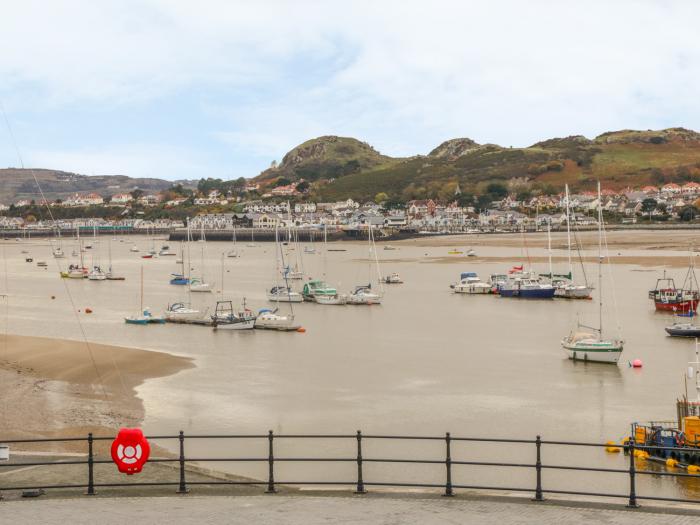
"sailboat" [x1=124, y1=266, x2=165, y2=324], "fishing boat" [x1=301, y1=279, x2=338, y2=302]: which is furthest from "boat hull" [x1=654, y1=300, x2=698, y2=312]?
"sailboat" [x1=124, y1=266, x2=165, y2=324]

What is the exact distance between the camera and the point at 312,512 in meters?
11.9

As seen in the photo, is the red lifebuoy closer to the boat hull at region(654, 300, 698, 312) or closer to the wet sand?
the wet sand

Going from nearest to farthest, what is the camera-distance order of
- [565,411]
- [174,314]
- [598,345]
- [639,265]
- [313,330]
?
1. [565,411]
2. [598,345]
3. [313,330]
4. [174,314]
5. [639,265]

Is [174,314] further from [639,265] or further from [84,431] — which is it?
[639,265]

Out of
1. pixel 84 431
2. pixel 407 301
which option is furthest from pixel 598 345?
pixel 407 301

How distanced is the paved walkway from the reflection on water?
834cm

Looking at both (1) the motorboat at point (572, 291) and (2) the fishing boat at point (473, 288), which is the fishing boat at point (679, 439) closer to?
(1) the motorboat at point (572, 291)

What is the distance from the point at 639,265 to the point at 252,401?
73874 mm

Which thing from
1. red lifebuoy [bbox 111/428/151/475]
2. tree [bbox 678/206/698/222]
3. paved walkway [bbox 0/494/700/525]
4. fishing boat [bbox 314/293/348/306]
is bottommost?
fishing boat [bbox 314/293/348/306]

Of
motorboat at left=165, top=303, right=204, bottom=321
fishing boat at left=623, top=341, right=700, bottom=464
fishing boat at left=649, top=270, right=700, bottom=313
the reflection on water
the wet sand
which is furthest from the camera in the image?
fishing boat at left=649, top=270, right=700, bottom=313

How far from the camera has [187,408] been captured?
28594 mm

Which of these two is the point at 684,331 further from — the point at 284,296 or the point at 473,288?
the point at 284,296

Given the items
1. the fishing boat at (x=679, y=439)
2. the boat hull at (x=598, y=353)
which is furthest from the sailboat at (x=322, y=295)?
the fishing boat at (x=679, y=439)

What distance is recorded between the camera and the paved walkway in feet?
37.3
